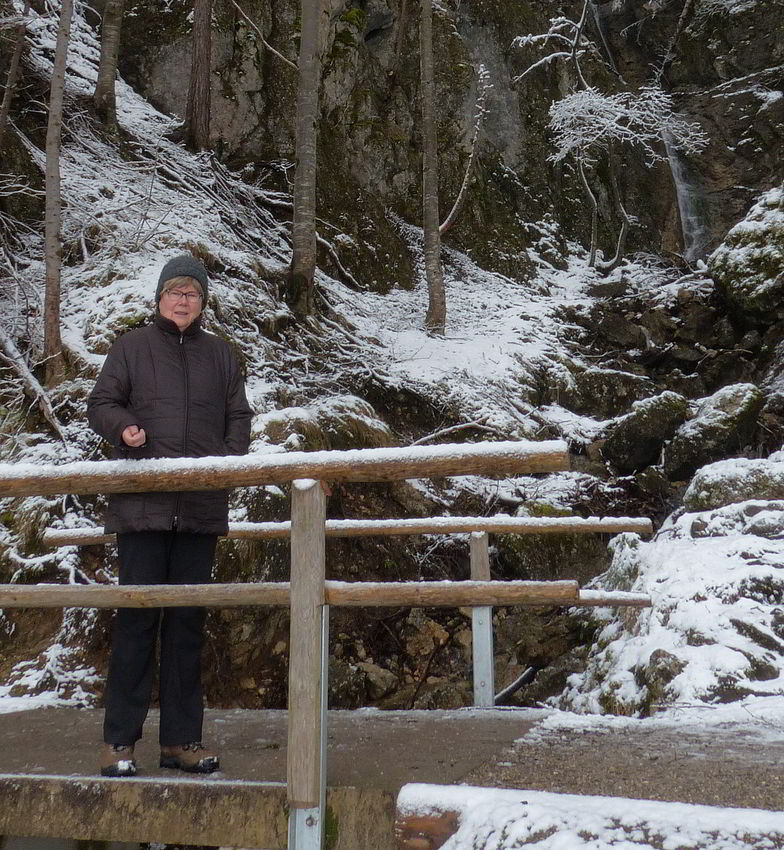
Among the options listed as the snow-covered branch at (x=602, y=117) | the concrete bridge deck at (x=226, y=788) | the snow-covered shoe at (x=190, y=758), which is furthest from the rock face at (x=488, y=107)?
the snow-covered shoe at (x=190, y=758)

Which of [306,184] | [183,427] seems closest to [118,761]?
[183,427]

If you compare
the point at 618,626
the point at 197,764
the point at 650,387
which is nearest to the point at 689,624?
the point at 618,626

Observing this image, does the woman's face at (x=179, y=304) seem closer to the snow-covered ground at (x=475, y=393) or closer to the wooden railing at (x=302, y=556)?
the wooden railing at (x=302, y=556)

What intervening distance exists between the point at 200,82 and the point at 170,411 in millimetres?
10232

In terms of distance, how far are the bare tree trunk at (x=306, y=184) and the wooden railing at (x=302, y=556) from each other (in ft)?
23.4

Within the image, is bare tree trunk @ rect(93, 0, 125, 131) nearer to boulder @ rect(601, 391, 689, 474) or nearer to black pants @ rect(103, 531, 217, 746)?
boulder @ rect(601, 391, 689, 474)

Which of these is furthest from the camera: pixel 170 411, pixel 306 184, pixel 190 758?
pixel 306 184

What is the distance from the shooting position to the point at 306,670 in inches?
114

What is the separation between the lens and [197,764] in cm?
344

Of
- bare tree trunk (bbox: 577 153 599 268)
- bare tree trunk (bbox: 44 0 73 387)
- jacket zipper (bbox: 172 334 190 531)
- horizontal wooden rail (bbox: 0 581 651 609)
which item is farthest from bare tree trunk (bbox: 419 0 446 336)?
horizontal wooden rail (bbox: 0 581 651 609)

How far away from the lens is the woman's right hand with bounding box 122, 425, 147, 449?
331 centimetres

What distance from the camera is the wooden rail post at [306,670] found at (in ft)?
9.27

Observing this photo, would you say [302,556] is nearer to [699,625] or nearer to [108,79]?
[699,625]

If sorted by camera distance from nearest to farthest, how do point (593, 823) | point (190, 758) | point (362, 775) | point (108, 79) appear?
point (593, 823) → point (362, 775) → point (190, 758) → point (108, 79)
